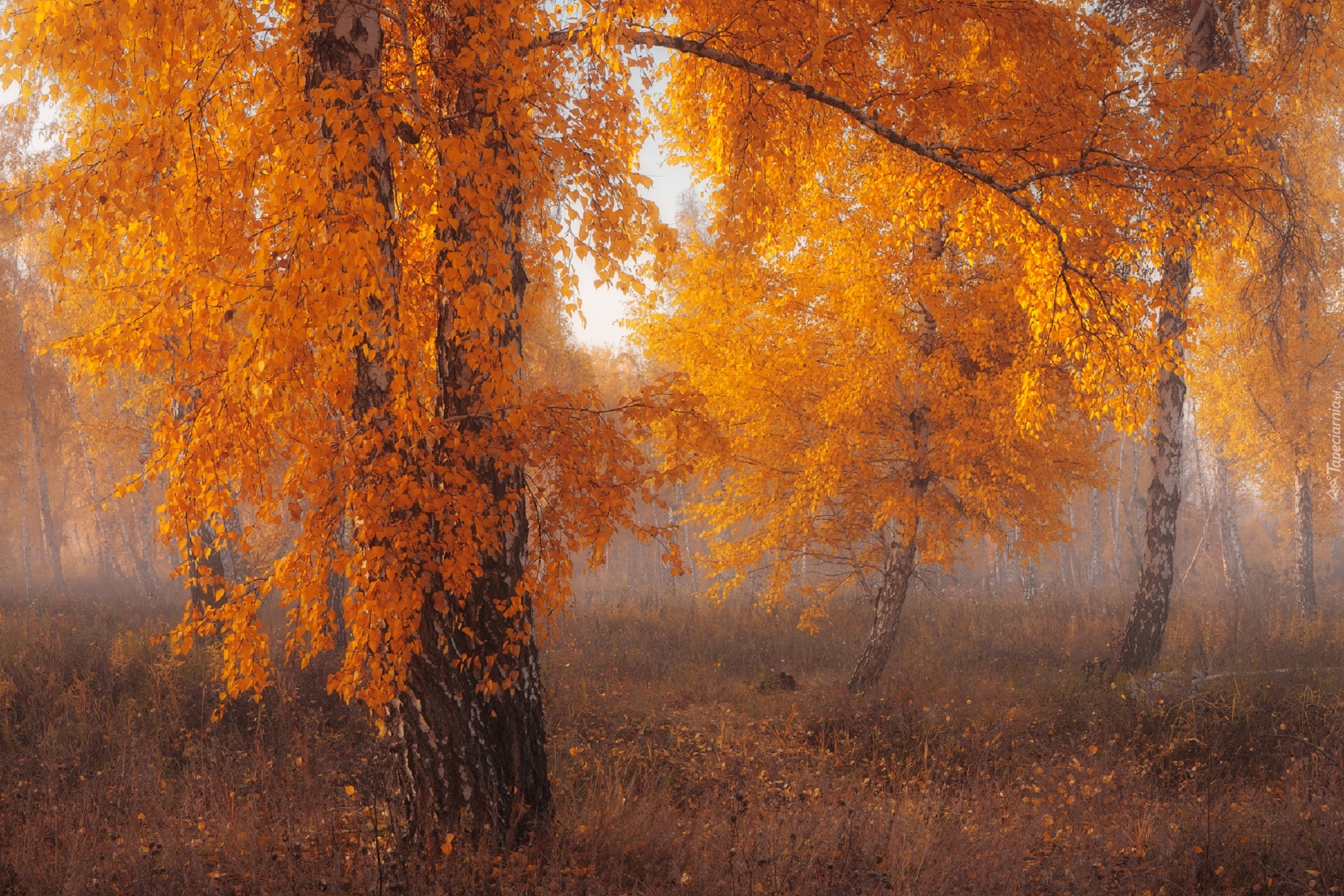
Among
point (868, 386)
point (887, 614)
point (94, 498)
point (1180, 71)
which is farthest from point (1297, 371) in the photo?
point (94, 498)

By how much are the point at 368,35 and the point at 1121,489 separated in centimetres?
3923

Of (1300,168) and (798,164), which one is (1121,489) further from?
(798,164)

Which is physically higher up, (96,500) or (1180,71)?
(1180,71)

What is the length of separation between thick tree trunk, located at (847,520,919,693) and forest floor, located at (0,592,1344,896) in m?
0.41

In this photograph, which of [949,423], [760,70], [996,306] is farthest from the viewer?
[949,423]

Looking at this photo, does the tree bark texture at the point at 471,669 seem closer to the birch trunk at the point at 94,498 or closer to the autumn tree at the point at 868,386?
the autumn tree at the point at 868,386

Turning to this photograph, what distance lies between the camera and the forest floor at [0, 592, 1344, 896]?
4145 mm

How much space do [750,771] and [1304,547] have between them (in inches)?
575

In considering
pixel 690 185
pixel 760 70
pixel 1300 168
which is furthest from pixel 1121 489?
pixel 760 70

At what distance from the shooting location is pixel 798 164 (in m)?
6.95

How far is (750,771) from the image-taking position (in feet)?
22.1

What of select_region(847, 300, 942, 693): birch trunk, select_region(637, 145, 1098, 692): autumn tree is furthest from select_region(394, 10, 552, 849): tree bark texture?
select_region(847, 300, 942, 693): birch trunk

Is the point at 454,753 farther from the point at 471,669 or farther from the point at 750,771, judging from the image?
the point at 750,771

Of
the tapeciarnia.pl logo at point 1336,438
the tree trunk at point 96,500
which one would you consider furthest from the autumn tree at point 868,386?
the tree trunk at point 96,500
